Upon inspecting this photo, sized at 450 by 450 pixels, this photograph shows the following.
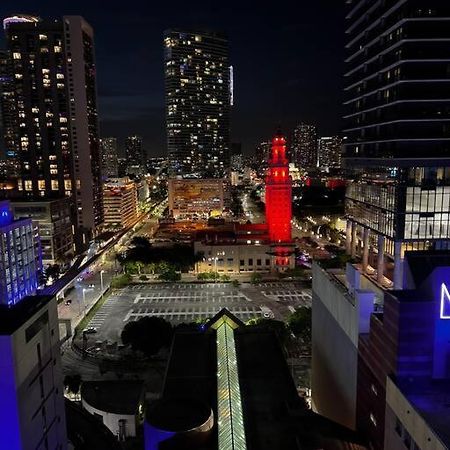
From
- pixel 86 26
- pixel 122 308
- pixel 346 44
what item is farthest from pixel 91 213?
pixel 346 44

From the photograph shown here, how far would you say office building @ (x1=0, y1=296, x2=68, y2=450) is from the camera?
1686 centimetres

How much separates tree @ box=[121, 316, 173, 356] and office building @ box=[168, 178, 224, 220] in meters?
101

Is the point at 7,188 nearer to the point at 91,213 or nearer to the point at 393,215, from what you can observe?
the point at 91,213

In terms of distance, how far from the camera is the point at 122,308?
192ft

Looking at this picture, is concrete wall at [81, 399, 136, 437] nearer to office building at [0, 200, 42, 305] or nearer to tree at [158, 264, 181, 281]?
office building at [0, 200, 42, 305]

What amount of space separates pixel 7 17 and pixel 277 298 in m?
91.1

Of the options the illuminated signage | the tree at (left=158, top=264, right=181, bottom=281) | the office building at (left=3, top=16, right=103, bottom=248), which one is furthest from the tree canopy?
the illuminated signage

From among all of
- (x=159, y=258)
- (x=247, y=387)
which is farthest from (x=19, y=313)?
(x=159, y=258)

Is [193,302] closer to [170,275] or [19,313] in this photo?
[170,275]

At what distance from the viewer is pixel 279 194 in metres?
81.3

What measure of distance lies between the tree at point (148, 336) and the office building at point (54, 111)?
64074 millimetres

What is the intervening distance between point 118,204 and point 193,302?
75260mm

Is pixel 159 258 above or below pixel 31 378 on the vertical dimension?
below

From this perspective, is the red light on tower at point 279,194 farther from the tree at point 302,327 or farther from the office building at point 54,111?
the office building at point 54,111
